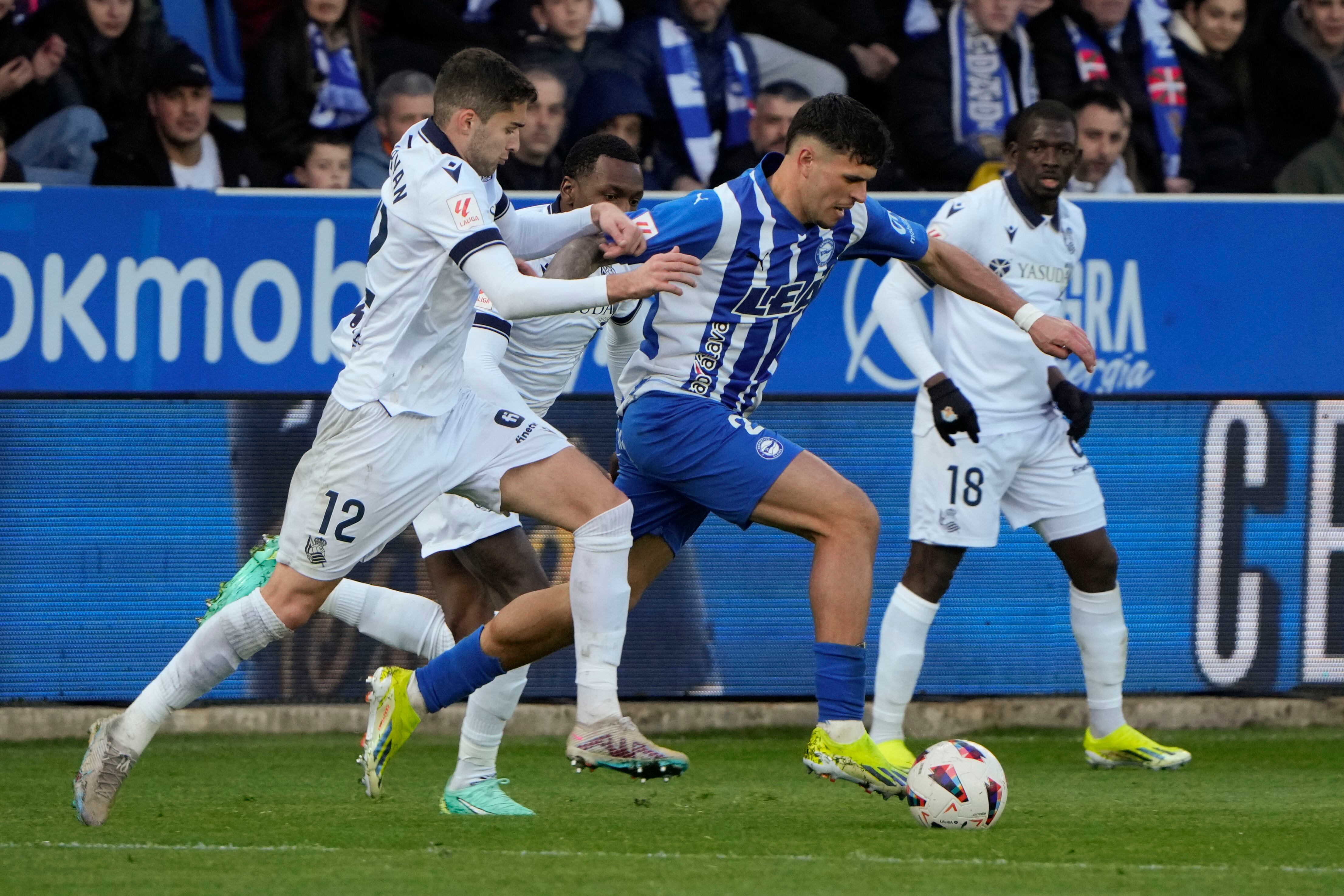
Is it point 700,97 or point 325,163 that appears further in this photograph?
point 700,97

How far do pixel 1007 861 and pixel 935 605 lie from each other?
2.48 m

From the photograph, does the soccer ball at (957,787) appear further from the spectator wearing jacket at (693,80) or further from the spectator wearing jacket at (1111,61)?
the spectator wearing jacket at (1111,61)

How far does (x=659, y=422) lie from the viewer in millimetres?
5348

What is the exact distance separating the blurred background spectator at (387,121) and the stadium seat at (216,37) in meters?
0.89

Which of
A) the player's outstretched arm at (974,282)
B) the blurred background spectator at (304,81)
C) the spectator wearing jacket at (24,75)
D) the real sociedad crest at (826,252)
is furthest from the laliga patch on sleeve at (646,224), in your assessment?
the spectator wearing jacket at (24,75)

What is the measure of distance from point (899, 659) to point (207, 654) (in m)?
2.80

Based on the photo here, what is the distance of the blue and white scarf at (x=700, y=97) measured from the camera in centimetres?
962

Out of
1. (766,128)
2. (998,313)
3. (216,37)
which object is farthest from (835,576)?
(216,37)

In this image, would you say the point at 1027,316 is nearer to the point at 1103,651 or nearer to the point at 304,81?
the point at 1103,651

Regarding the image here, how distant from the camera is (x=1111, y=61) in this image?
10562 millimetres

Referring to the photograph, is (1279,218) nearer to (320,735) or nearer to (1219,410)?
(1219,410)

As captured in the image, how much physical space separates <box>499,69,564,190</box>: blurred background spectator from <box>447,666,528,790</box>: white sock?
3.73 meters

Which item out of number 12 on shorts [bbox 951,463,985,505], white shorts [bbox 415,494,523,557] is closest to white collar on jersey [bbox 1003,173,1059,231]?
number 12 on shorts [bbox 951,463,985,505]

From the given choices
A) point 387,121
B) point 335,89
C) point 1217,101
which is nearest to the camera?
point 387,121
